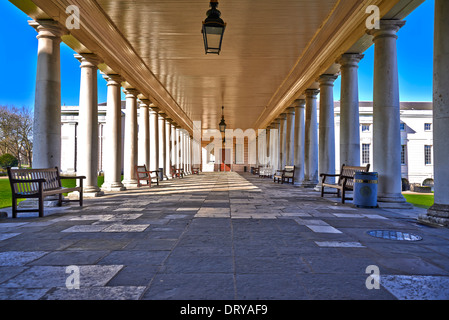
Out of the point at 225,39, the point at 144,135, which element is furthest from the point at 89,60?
the point at 144,135

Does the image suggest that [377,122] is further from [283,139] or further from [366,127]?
[366,127]

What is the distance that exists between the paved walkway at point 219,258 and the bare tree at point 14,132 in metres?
38.9

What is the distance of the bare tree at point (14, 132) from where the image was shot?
37.7m

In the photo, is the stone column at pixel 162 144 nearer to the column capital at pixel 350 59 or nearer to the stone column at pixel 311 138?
the stone column at pixel 311 138

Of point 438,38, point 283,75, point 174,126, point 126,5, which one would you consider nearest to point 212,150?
point 174,126

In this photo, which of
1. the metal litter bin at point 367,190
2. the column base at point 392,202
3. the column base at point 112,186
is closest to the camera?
the metal litter bin at point 367,190

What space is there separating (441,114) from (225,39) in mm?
7682

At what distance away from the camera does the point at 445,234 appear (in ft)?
16.7

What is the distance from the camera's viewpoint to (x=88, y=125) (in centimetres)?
1099

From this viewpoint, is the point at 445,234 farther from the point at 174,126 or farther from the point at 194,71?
the point at 174,126

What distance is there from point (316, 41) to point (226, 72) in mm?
4985

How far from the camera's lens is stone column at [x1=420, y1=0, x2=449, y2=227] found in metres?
5.84

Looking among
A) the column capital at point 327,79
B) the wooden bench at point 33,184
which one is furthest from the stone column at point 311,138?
the wooden bench at point 33,184

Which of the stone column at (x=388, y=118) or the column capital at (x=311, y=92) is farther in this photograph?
the column capital at (x=311, y=92)
